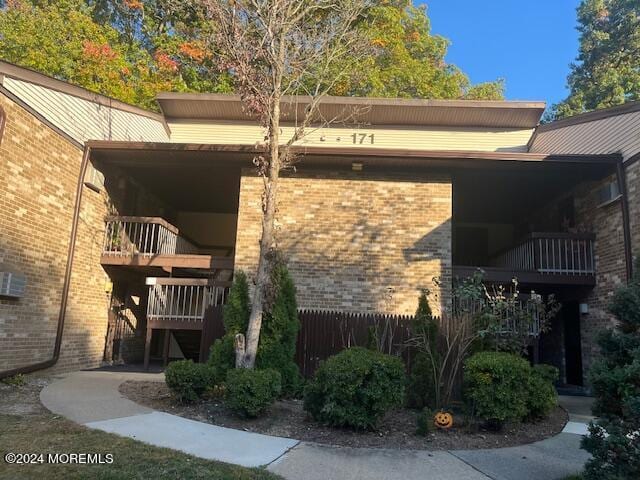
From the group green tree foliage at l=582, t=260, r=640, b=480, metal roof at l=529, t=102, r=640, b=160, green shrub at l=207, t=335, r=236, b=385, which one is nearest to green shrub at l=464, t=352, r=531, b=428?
green tree foliage at l=582, t=260, r=640, b=480

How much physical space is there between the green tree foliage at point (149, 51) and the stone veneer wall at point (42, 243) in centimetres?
739

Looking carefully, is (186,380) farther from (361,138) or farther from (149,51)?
(149,51)

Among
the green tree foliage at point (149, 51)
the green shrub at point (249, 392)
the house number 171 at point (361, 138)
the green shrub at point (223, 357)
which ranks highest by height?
the green tree foliage at point (149, 51)

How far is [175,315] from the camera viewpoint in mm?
11742

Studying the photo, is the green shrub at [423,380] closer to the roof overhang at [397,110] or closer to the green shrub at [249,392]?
the green shrub at [249,392]

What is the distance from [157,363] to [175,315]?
9.58ft

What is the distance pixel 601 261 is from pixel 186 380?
918cm

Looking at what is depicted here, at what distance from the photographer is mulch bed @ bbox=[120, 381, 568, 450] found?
575 centimetres

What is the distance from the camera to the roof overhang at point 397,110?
1397 cm

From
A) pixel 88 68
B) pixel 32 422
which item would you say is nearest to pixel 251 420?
pixel 32 422

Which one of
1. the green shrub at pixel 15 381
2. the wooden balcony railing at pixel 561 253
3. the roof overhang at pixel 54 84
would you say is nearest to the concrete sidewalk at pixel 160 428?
the green shrub at pixel 15 381

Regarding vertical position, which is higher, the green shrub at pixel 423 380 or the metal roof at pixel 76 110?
the metal roof at pixel 76 110

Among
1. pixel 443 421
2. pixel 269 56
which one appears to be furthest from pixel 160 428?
pixel 269 56

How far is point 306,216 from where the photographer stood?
37.5ft
